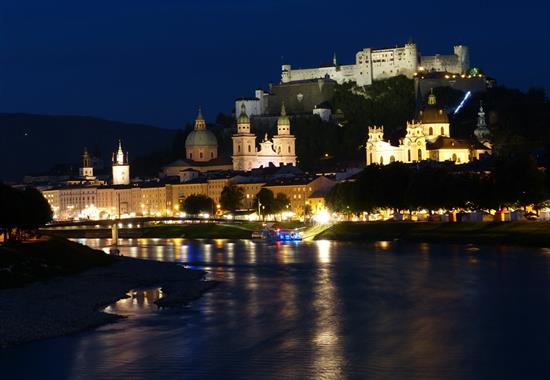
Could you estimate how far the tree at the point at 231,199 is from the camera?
113 metres

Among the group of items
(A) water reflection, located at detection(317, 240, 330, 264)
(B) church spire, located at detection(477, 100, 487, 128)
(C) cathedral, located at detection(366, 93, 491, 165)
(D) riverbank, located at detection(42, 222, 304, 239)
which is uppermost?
(B) church spire, located at detection(477, 100, 487, 128)

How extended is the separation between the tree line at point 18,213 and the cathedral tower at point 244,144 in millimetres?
72361

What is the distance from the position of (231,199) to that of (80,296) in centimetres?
7521

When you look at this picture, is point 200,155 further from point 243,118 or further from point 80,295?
point 80,295

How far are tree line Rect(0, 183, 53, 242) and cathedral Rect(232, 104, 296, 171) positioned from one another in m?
71.1

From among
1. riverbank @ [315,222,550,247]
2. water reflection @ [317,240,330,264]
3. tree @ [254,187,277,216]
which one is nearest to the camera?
water reflection @ [317,240,330,264]

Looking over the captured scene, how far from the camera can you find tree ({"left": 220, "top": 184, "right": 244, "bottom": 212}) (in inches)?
4439

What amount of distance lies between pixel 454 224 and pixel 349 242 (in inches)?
249

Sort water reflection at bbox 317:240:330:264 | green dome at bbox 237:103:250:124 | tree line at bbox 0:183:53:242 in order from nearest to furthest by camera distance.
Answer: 1. tree line at bbox 0:183:53:242
2. water reflection at bbox 317:240:330:264
3. green dome at bbox 237:103:250:124

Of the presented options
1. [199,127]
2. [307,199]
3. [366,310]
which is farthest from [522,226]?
[199,127]

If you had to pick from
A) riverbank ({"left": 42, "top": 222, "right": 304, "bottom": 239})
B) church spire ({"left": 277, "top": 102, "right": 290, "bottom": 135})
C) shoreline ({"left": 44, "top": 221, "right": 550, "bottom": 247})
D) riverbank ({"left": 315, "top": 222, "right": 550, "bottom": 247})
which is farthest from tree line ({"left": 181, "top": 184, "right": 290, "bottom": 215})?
riverbank ({"left": 315, "top": 222, "right": 550, "bottom": 247})

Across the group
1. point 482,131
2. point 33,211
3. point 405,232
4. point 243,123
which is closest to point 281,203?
point 482,131

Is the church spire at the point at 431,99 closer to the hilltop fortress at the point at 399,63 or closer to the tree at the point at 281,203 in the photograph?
the hilltop fortress at the point at 399,63

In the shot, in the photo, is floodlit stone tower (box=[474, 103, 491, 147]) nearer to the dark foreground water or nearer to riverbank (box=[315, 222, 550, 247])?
riverbank (box=[315, 222, 550, 247])
